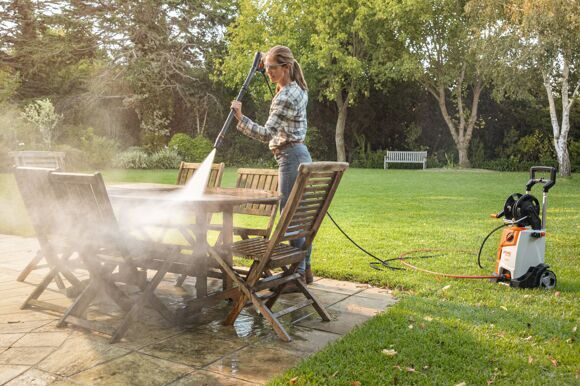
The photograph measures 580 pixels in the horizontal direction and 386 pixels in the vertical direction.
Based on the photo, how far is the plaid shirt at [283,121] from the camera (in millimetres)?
4020

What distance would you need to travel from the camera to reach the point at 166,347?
305 cm

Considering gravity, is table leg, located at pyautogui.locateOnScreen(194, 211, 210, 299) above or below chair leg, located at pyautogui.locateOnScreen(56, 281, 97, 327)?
above

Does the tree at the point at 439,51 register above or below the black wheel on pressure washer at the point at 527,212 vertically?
above

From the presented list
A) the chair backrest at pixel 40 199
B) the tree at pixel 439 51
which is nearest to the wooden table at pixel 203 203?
the chair backrest at pixel 40 199

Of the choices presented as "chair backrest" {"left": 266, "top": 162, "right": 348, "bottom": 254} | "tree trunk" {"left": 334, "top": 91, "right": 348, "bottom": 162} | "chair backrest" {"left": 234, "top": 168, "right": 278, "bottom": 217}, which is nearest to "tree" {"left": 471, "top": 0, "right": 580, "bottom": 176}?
"tree trunk" {"left": 334, "top": 91, "right": 348, "bottom": 162}

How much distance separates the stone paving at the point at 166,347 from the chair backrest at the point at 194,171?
62.6 inches

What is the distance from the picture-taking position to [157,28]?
26.6 m

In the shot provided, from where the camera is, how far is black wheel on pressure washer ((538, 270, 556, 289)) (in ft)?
14.5

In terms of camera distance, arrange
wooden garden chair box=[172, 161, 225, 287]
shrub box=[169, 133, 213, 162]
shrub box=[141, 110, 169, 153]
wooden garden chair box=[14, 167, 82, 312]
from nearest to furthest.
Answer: wooden garden chair box=[14, 167, 82, 312]
wooden garden chair box=[172, 161, 225, 287]
shrub box=[169, 133, 213, 162]
shrub box=[141, 110, 169, 153]

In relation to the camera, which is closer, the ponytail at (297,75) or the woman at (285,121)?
the woman at (285,121)

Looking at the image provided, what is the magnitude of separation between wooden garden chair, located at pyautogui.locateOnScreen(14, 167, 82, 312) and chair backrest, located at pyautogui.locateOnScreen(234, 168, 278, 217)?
4.80ft

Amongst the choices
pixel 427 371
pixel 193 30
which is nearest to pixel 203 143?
pixel 193 30

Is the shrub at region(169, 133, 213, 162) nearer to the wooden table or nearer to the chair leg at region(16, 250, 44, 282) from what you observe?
the chair leg at region(16, 250, 44, 282)

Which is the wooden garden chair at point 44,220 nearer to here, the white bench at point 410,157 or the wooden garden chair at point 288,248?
the wooden garden chair at point 288,248
